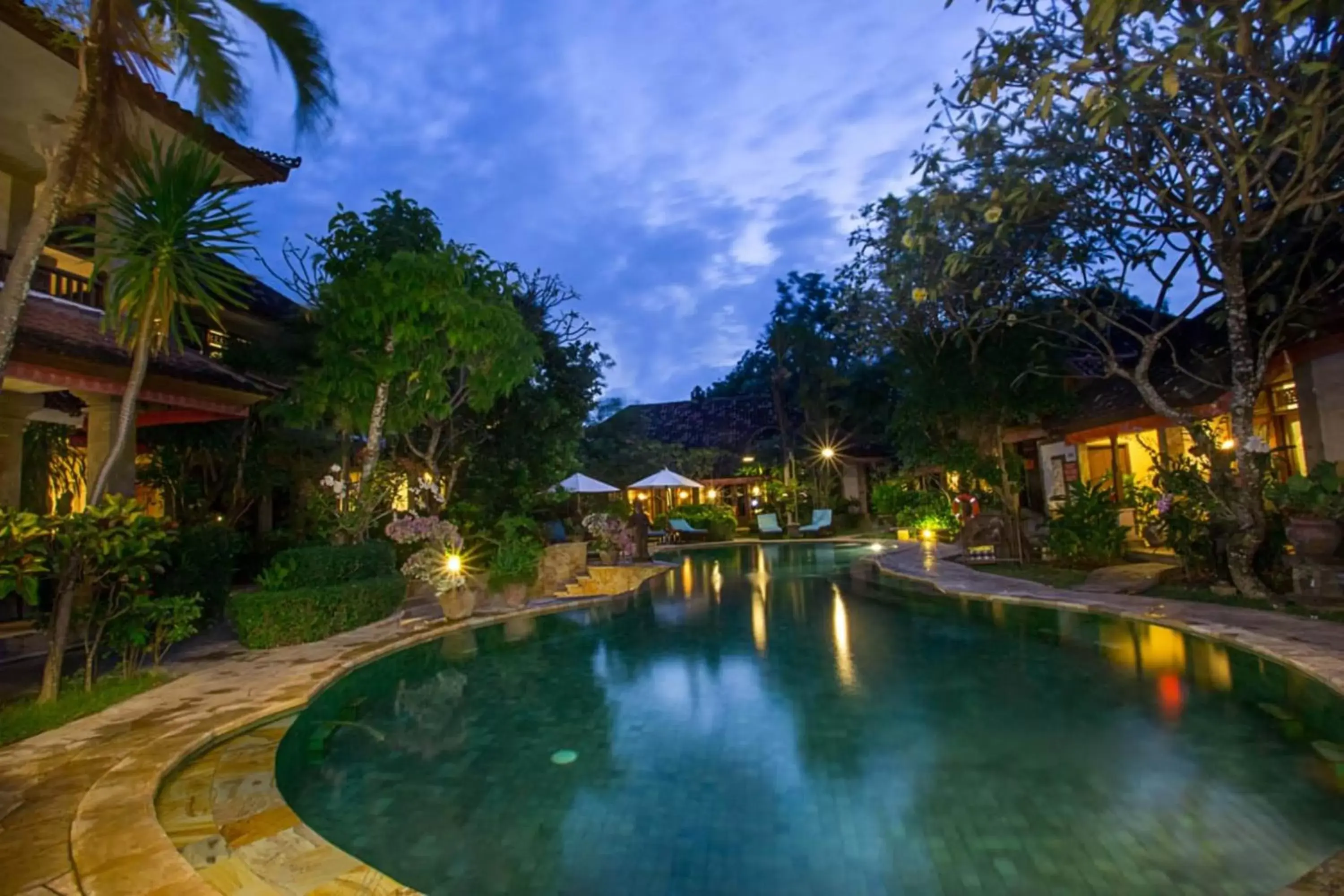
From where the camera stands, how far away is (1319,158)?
7.71m

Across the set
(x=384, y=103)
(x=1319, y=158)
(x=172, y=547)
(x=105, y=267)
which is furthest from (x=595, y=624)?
(x=384, y=103)

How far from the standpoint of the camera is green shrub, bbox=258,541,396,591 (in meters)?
8.34

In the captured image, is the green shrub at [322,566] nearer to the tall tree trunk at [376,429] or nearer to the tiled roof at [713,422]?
the tall tree trunk at [376,429]

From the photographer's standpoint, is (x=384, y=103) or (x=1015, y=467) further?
(x=384, y=103)

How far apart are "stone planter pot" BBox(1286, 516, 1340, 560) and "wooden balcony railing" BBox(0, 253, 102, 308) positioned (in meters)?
13.9

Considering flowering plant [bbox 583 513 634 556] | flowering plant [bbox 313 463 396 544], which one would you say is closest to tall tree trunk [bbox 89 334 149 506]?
flowering plant [bbox 313 463 396 544]

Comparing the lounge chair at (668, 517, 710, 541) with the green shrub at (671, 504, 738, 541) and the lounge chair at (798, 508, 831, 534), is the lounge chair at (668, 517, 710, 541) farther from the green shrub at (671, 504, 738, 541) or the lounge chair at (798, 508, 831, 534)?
the lounge chair at (798, 508, 831, 534)

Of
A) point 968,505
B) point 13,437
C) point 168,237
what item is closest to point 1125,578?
point 968,505

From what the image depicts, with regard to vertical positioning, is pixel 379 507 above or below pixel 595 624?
above

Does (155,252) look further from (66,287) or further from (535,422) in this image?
(535,422)

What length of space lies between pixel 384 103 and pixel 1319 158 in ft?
142

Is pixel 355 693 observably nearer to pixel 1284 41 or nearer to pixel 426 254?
pixel 426 254

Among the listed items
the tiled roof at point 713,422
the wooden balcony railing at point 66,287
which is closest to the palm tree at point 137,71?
the wooden balcony railing at point 66,287

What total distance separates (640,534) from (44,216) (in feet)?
41.4
